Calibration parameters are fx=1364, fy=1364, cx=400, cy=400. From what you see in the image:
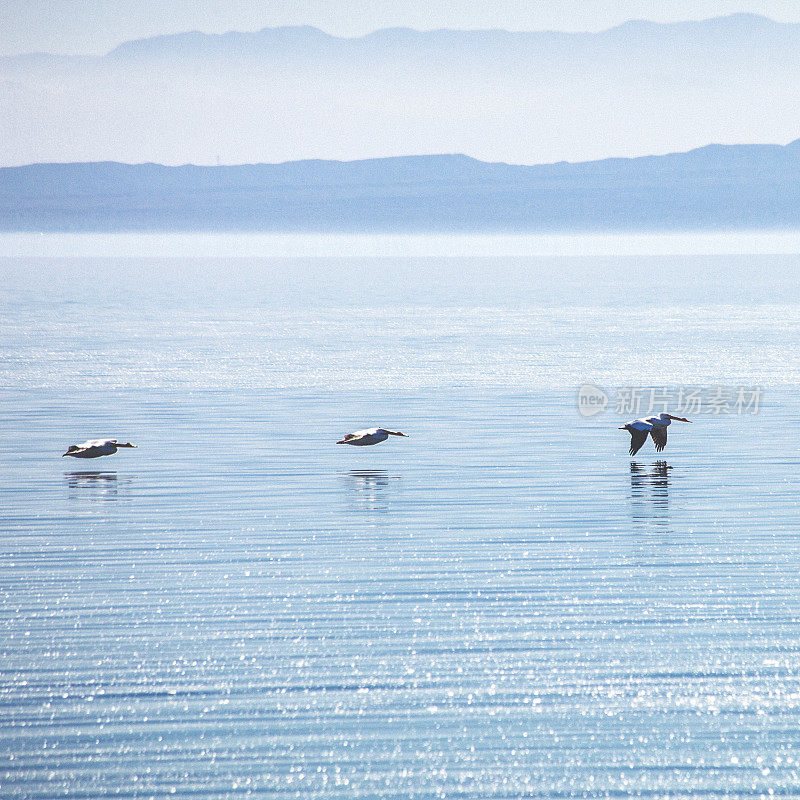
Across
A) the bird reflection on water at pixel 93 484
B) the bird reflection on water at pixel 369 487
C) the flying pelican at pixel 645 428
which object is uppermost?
the flying pelican at pixel 645 428

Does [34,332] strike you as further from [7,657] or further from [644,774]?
[644,774]

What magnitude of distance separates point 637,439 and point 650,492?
4.25 m

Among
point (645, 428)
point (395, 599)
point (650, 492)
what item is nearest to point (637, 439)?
point (645, 428)

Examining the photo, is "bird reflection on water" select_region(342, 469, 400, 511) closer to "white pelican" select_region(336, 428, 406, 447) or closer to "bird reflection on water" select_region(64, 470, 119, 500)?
"white pelican" select_region(336, 428, 406, 447)

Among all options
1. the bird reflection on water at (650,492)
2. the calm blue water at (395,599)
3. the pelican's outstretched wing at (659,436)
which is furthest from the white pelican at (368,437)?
the pelican's outstretched wing at (659,436)

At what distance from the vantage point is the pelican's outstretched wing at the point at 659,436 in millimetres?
26266

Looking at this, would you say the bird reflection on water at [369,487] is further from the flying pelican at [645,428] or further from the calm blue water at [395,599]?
the flying pelican at [645,428]

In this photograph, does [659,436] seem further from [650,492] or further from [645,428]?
[650,492]

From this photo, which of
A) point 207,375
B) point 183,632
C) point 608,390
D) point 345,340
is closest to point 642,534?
point 183,632

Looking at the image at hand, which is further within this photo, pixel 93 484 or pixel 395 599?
pixel 93 484

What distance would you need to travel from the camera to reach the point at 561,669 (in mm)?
12977

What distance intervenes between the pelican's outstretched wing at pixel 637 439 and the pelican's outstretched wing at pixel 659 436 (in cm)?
21

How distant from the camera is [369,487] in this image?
74.1 feet

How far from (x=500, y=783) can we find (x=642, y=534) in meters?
8.62
